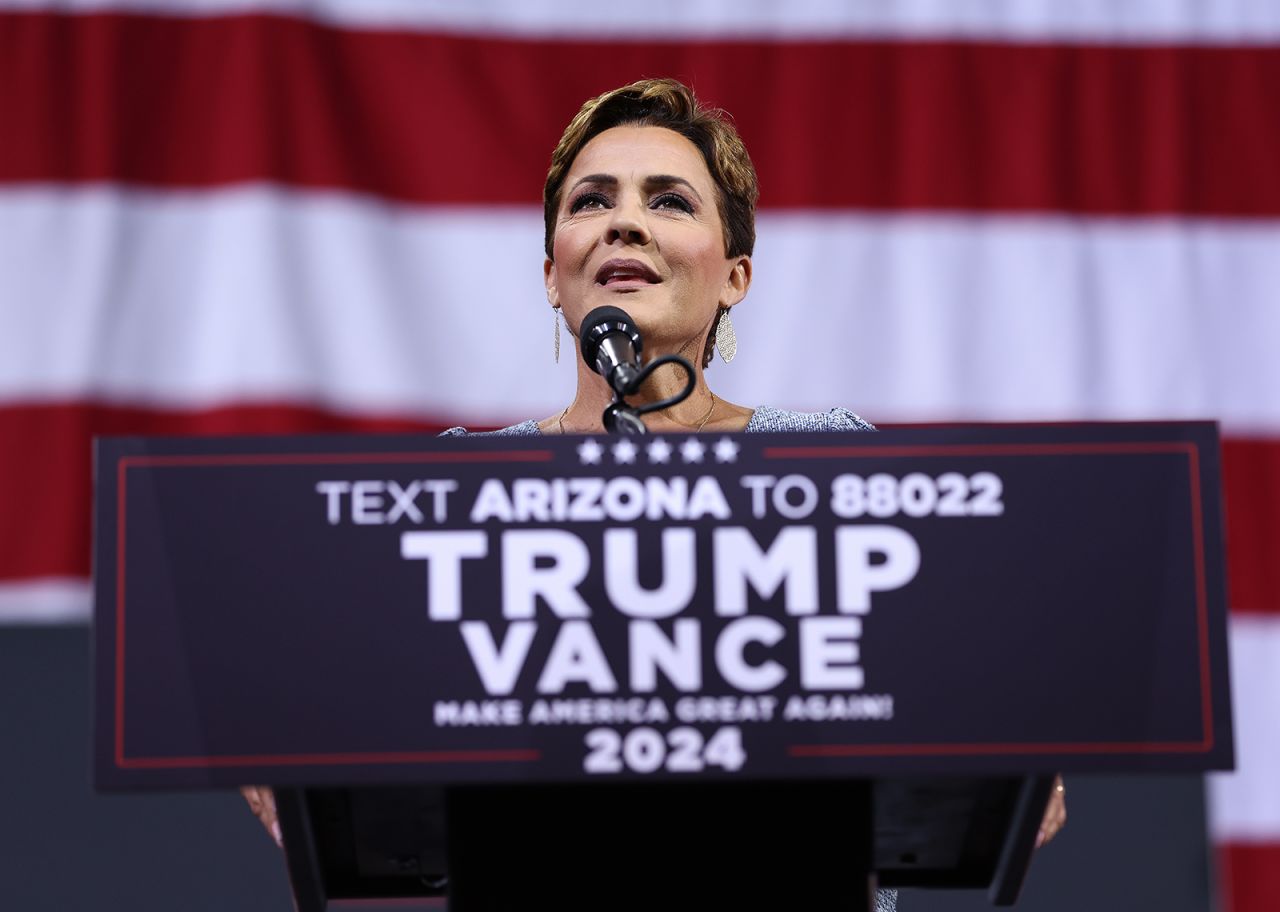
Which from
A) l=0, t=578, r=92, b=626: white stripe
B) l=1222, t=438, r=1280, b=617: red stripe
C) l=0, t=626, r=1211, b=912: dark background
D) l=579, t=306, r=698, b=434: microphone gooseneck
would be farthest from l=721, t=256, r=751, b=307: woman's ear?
l=0, t=578, r=92, b=626: white stripe

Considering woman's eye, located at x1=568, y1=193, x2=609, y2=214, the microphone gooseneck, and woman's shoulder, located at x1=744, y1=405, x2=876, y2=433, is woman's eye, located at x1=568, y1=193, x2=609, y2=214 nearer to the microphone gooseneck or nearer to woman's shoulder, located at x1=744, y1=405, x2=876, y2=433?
woman's shoulder, located at x1=744, y1=405, x2=876, y2=433

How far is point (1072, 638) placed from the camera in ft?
3.29

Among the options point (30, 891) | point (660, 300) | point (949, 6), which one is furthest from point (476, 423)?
point (30, 891)

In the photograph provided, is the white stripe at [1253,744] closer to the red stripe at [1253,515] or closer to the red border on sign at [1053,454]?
the red stripe at [1253,515]

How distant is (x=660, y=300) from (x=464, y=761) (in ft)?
3.32

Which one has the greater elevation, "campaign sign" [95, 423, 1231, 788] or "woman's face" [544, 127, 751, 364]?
"woman's face" [544, 127, 751, 364]

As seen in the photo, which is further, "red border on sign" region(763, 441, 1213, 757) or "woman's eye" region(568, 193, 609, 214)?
"woman's eye" region(568, 193, 609, 214)

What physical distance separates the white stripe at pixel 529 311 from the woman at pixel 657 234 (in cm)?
80

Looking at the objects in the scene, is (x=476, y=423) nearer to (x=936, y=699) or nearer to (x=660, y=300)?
(x=660, y=300)

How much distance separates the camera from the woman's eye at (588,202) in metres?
1.95

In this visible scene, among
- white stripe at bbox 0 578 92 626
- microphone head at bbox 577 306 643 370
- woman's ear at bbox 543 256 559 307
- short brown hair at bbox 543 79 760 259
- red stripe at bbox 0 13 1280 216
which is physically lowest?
white stripe at bbox 0 578 92 626

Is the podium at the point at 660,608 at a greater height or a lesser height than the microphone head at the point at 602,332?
lesser

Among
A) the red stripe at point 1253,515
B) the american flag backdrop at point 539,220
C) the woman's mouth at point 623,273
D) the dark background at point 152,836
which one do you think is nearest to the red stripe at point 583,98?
the american flag backdrop at point 539,220

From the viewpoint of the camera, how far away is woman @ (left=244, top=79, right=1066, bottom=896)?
1898 mm
